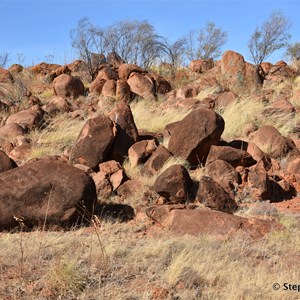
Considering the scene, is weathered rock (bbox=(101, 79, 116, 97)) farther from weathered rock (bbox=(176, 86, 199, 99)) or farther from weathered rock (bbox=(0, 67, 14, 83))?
weathered rock (bbox=(0, 67, 14, 83))

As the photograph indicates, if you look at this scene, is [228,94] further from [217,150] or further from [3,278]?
[3,278]

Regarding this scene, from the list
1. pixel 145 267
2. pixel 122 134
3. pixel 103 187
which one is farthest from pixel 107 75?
pixel 145 267

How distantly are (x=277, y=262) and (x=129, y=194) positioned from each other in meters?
3.06

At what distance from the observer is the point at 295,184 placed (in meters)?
8.41

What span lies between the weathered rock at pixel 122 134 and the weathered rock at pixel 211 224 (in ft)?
8.68

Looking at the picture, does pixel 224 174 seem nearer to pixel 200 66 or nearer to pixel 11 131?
pixel 11 131

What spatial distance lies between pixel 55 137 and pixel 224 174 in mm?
4365

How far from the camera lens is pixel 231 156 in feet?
28.0

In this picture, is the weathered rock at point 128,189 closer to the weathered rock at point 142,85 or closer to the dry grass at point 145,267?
the dry grass at point 145,267

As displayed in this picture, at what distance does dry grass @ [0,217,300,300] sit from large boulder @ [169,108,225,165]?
3.06 m

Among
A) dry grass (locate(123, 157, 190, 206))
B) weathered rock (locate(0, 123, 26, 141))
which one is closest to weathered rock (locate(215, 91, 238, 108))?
dry grass (locate(123, 157, 190, 206))

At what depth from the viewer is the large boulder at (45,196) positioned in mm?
6137

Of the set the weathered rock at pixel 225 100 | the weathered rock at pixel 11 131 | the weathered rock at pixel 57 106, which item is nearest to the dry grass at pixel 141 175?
the weathered rock at pixel 11 131

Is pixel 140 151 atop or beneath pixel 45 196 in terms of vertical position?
atop
